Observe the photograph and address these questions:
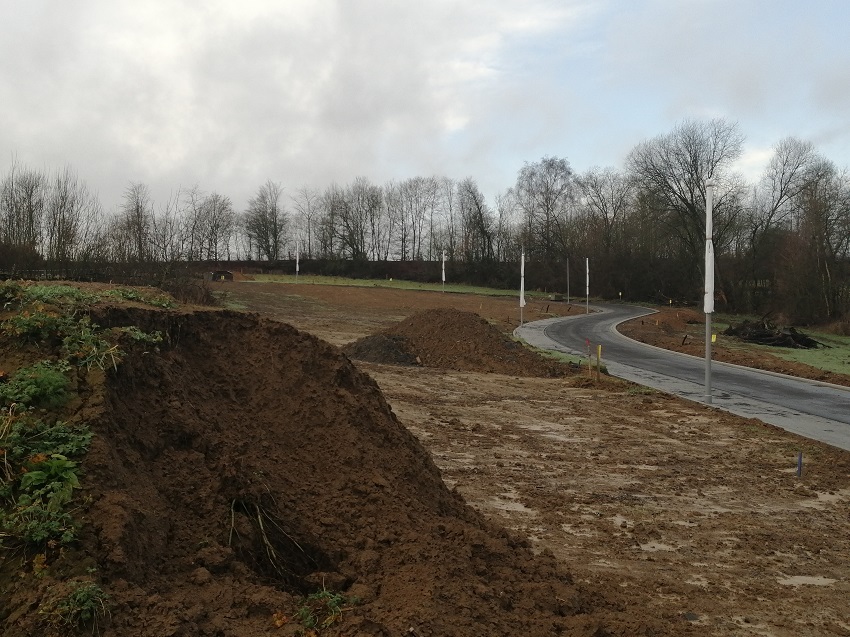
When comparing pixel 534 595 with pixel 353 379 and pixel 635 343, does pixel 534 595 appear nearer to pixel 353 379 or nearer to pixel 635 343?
pixel 353 379

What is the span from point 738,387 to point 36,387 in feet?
65.4

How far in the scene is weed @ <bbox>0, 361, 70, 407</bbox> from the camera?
4.24 metres

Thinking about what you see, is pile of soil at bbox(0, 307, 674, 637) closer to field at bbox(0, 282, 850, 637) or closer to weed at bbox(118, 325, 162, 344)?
field at bbox(0, 282, 850, 637)

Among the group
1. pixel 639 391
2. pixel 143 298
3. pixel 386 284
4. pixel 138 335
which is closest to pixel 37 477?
pixel 138 335

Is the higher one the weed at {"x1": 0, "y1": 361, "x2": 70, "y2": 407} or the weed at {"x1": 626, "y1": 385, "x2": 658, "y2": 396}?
the weed at {"x1": 0, "y1": 361, "x2": 70, "y2": 407}

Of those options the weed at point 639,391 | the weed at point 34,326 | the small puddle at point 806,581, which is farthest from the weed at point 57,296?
the weed at point 639,391

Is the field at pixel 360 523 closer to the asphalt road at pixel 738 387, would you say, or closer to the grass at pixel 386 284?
the asphalt road at pixel 738 387

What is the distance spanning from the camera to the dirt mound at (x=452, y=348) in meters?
23.3

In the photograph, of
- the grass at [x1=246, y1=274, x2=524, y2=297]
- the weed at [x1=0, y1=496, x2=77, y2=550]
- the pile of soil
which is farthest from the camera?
the grass at [x1=246, y1=274, x2=524, y2=297]

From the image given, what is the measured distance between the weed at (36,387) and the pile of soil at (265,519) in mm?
160

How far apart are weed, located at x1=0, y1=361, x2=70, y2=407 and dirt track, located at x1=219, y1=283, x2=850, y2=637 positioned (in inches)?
175

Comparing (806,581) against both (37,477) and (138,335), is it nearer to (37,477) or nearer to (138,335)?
(138,335)

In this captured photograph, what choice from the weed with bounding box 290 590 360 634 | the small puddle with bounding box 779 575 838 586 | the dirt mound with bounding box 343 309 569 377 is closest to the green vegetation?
the weed with bounding box 290 590 360 634

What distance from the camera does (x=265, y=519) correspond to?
4605 mm
